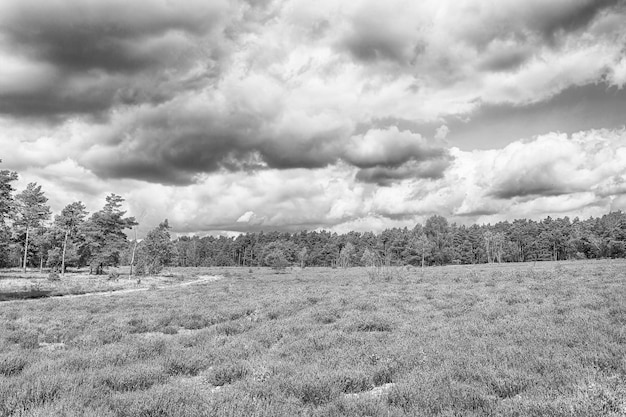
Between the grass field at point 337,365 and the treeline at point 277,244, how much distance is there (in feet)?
113

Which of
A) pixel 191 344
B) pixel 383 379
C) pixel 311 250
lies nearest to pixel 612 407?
pixel 383 379

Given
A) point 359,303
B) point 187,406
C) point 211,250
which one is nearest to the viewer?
point 187,406

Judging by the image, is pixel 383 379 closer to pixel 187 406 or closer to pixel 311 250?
pixel 187 406

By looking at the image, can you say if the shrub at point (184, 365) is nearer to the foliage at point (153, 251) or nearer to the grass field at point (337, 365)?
the grass field at point (337, 365)

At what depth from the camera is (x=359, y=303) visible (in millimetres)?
18234

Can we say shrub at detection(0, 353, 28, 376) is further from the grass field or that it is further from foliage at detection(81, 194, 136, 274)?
Answer: foliage at detection(81, 194, 136, 274)

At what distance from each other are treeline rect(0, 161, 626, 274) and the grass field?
34.4m

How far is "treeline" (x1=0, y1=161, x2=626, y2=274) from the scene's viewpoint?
63562 millimetres

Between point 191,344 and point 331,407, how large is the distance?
Answer: 7077mm

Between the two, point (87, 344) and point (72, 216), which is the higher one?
point (72, 216)

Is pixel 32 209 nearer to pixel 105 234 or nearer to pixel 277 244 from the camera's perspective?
pixel 105 234

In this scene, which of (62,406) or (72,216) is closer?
(62,406)

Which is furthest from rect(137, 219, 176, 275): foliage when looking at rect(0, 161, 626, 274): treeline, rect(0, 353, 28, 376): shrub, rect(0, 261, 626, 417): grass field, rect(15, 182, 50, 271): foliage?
rect(0, 353, 28, 376): shrub

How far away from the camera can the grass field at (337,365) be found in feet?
18.2
